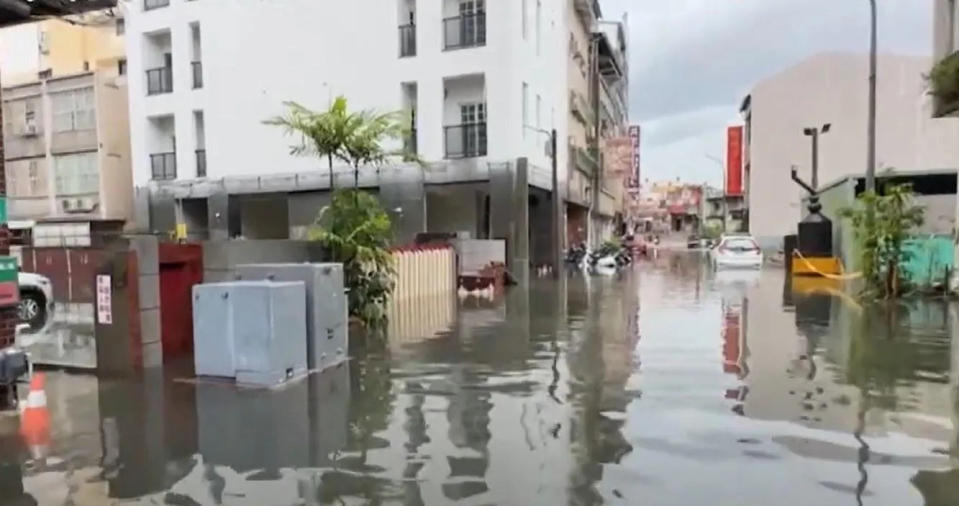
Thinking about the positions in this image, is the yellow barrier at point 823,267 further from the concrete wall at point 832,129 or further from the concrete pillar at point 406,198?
the concrete wall at point 832,129

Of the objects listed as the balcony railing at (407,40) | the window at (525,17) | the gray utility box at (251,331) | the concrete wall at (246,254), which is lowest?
the gray utility box at (251,331)

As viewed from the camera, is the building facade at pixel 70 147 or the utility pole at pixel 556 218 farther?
the building facade at pixel 70 147

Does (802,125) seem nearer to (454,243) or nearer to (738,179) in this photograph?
(738,179)

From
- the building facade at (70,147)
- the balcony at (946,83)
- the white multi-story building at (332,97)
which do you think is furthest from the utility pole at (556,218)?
the building facade at (70,147)

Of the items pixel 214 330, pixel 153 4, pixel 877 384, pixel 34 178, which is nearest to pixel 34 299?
pixel 214 330

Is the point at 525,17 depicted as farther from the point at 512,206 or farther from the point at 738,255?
the point at 738,255

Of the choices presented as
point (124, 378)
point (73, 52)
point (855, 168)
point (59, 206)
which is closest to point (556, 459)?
point (124, 378)

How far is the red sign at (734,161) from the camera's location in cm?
6069

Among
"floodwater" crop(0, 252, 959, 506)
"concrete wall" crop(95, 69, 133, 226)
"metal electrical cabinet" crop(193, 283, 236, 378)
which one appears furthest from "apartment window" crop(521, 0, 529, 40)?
"concrete wall" crop(95, 69, 133, 226)

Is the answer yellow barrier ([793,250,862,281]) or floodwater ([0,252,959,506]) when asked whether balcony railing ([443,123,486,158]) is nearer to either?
yellow barrier ([793,250,862,281])

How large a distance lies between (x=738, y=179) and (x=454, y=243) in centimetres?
4896

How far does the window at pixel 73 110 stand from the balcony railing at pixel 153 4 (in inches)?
213

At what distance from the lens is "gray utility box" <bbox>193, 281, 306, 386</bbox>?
747cm

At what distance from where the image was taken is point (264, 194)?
26.9 metres
